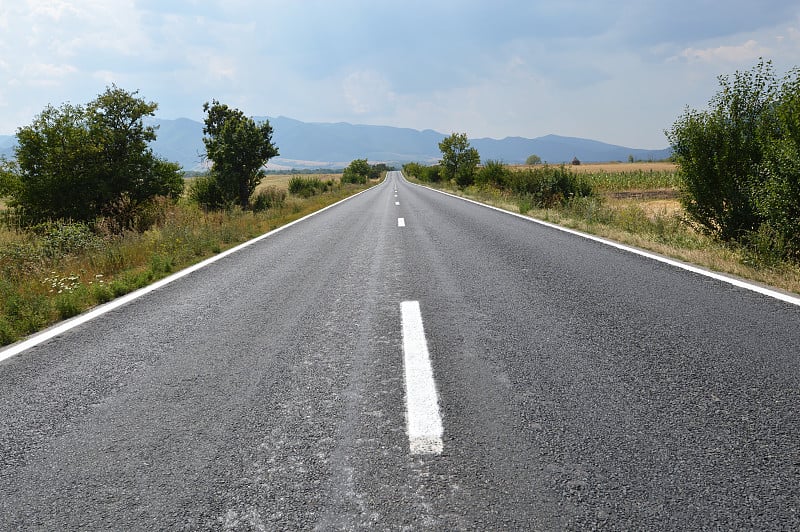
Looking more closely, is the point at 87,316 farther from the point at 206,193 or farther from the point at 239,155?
the point at 206,193

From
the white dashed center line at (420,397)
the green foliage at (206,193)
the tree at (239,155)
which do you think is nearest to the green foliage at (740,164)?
the white dashed center line at (420,397)

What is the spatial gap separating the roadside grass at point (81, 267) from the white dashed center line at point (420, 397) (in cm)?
375

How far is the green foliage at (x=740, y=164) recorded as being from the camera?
20.0 feet

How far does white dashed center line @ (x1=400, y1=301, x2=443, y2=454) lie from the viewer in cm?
218

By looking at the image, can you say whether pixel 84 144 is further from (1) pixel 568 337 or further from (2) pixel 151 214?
(1) pixel 568 337

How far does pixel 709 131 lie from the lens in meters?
7.55

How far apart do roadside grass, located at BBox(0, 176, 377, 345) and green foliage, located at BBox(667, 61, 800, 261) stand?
28.7 feet

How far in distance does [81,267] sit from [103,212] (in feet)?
40.8

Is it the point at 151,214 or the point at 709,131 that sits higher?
→ the point at 709,131

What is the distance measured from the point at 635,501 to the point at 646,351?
178 cm

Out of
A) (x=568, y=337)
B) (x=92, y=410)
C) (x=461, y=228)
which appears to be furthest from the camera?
(x=461, y=228)

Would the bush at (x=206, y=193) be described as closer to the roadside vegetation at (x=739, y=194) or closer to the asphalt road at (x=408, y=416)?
the roadside vegetation at (x=739, y=194)

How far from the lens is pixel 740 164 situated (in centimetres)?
736

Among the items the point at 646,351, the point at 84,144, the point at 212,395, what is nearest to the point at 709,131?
the point at 646,351
